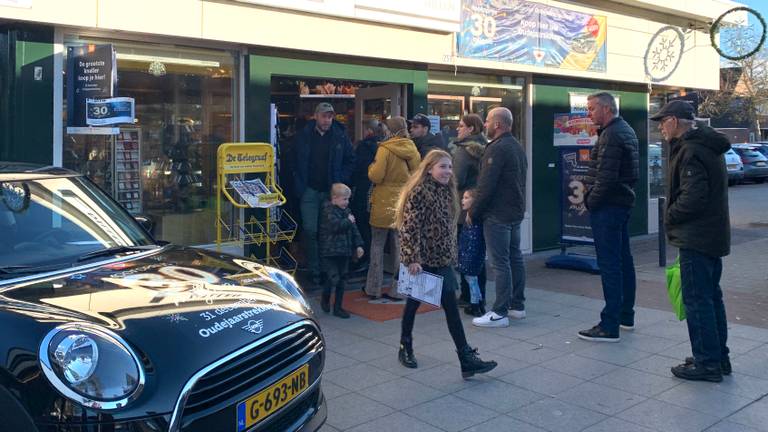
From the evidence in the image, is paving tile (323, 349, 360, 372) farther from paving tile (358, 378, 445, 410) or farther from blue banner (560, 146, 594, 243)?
blue banner (560, 146, 594, 243)

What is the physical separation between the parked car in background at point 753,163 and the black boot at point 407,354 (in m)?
28.3

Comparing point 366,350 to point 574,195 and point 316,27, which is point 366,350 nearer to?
point 316,27

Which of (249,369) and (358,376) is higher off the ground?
(249,369)

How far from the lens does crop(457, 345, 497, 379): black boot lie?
5.29 m

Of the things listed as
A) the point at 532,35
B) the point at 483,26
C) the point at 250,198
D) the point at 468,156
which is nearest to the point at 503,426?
the point at 468,156

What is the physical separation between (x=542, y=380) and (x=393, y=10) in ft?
16.8

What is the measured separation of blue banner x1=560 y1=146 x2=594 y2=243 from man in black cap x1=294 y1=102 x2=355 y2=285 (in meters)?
3.63

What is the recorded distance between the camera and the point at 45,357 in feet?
9.00

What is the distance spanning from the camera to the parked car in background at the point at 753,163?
30.2m

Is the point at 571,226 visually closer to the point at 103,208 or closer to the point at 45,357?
the point at 103,208

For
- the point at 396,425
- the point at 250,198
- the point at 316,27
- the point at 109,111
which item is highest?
the point at 316,27

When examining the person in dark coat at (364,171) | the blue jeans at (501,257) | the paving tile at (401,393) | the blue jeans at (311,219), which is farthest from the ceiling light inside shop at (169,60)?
the paving tile at (401,393)

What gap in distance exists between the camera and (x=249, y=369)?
3209 mm

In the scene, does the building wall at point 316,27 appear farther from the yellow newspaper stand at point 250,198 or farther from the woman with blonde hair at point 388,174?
the woman with blonde hair at point 388,174
